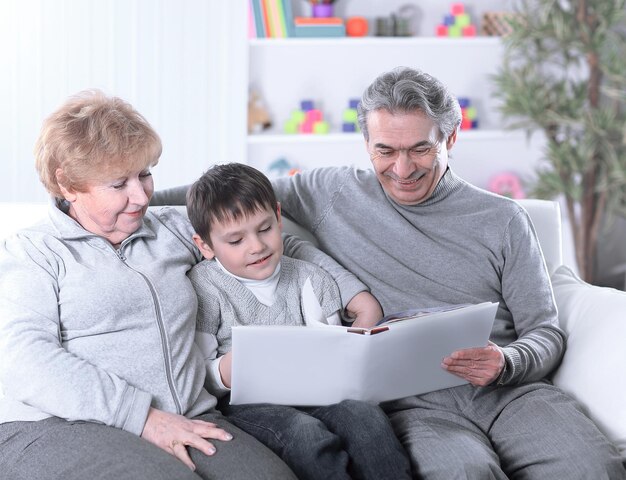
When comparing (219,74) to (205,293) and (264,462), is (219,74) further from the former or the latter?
(264,462)

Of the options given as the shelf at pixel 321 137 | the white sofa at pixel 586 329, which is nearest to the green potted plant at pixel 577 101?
the shelf at pixel 321 137

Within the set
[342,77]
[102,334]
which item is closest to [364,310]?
[102,334]

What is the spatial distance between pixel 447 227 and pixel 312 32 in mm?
2438

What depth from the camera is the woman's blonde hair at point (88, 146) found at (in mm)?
1778

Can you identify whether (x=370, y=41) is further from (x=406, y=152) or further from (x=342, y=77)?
(x=406, y=152)

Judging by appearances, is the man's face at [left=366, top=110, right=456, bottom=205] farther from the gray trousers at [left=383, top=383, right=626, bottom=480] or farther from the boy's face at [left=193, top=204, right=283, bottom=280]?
the gray trousers at [left=383, top=383, right=626, bottom=480]

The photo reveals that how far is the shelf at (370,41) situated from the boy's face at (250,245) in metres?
2.53

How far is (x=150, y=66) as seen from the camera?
13.6 ft

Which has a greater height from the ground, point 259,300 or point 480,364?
point 259,300

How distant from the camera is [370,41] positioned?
14.2 ft

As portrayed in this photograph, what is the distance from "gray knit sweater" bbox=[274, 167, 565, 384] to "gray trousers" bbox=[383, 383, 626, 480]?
14 centimetres

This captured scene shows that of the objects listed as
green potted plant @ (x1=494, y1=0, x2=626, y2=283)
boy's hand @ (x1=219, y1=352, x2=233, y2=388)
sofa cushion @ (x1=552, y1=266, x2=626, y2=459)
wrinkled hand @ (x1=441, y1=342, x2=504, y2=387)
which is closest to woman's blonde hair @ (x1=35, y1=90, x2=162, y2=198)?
boy's hand @ (x1=219, y1=352, x2=233, y2=388)

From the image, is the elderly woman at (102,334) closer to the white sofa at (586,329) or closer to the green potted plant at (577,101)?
the white sofa at (586,329)

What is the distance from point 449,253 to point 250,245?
19.2 inches
